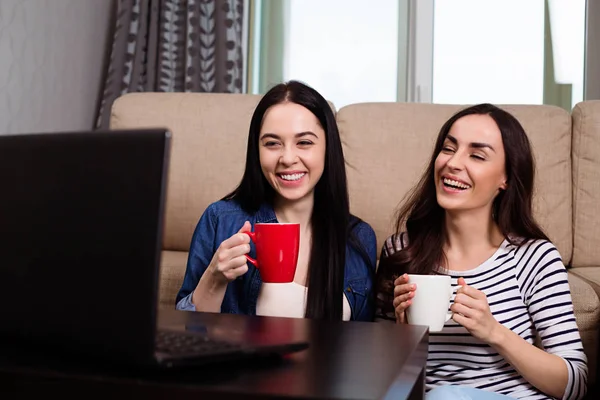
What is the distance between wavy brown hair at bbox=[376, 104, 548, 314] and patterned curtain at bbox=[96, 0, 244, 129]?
2122 millimetres

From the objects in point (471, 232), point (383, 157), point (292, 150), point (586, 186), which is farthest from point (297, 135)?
point (586, 186)

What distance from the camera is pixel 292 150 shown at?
1.56 m

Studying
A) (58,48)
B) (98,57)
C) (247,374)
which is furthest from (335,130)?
(98,57)

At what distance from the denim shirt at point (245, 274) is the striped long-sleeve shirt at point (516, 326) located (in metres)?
0.21

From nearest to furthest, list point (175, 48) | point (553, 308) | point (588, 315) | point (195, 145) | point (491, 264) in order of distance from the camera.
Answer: point (553, 308) → point (491, 264) → point (588, 315) → point (195, 145) → point (175, 48)

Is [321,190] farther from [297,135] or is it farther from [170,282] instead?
[170,282]

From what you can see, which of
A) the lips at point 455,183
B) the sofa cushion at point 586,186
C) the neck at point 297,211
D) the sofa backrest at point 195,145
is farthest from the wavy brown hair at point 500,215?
the sofa backrest at point 195,145

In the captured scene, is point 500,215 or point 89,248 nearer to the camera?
point 89,248

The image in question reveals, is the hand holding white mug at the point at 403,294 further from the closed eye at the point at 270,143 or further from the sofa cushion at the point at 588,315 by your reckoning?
the sofa cushion at the point at 588,315

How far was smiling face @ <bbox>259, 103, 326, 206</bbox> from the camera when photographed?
156 cm

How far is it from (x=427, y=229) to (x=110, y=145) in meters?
1.09

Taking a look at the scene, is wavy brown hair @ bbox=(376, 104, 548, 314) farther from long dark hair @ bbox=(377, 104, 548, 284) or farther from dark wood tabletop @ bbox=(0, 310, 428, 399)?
dark wood tabletop @ bbox=(0, 310, 428, 399)

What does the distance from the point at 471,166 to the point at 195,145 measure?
1.09 m

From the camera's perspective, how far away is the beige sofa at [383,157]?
86.0 inches
